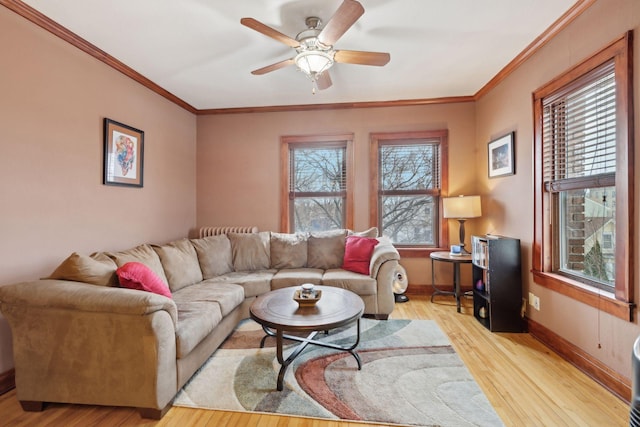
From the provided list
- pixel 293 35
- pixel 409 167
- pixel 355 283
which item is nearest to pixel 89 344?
pixel 355 283

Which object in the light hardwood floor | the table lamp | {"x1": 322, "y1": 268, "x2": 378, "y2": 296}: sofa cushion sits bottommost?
the light hardwood floor

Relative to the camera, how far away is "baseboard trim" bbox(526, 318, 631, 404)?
189 cm

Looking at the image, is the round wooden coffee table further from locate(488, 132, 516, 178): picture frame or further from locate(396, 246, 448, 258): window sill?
locate(488, 132, 516, 178): picture frame

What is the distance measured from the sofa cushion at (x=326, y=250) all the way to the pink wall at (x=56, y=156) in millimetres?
1914

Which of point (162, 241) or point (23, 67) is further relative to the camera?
point (162, 241)

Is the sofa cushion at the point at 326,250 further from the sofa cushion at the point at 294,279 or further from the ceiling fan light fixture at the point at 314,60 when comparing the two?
the ceiling fan light fixture at the point at 314,60

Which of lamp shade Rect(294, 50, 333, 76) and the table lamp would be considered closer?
lamp shade Rect(294, 50, 333, 76)

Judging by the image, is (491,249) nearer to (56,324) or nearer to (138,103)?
(56,324)

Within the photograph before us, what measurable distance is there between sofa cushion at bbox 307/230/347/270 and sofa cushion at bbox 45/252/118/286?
213 centimetres

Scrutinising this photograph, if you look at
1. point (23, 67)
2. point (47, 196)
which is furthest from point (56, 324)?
point (23, 67)

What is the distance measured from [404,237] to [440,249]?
503 mm

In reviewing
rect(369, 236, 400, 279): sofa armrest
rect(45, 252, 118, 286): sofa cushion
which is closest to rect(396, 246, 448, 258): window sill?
rect(369, 236, 400, 279): sofa armrest

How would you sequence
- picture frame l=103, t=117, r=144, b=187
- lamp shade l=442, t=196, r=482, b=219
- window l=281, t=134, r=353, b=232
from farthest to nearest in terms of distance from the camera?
window l=281, t=134, r=353, b=232
lamp shade l=442, t=196, r=482, b=219
picture frame l=103, t=117, r=144, b=187

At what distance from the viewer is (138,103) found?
3.30 metres
